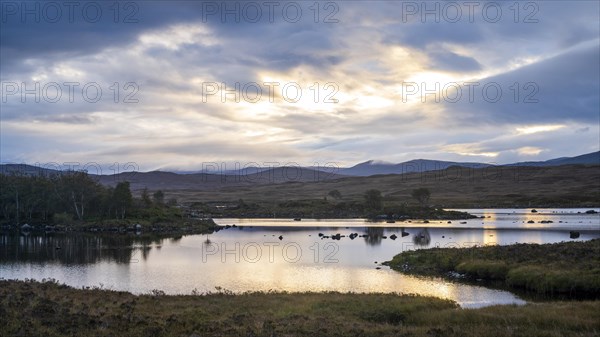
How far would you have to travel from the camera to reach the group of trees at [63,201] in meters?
152

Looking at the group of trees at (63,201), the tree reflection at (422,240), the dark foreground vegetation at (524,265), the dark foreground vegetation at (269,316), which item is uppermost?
the group of trees at (63,201)

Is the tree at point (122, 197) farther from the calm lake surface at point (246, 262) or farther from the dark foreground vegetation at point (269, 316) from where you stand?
the dark foreground vegetation at point (269, 316)

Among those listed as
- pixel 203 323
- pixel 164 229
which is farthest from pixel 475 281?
pixel 164 229

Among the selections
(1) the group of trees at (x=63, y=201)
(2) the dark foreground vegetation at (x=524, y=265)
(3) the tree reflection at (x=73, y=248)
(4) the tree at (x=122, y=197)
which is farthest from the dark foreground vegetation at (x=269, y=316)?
(1) the group of trees at (x=63, y=201)

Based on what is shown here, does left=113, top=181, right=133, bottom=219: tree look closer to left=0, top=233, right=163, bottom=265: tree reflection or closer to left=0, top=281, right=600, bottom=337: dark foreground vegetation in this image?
left=0, top=233, right=163, bottom=265: tree reflection

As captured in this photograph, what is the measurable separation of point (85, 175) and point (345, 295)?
137 m

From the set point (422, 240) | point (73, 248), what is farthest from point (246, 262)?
point (422, 240)

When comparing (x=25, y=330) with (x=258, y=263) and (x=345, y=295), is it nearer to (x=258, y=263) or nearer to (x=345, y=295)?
(x=345, y=295)

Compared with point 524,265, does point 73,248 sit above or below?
below

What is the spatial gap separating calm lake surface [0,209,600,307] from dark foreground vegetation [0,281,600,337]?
8.42 meters

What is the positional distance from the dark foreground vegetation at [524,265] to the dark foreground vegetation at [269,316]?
1271 centimetres

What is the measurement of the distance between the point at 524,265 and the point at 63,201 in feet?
449

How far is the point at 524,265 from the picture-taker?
5584cm

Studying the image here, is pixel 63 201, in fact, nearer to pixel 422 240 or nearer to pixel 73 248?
pixel 73 248
